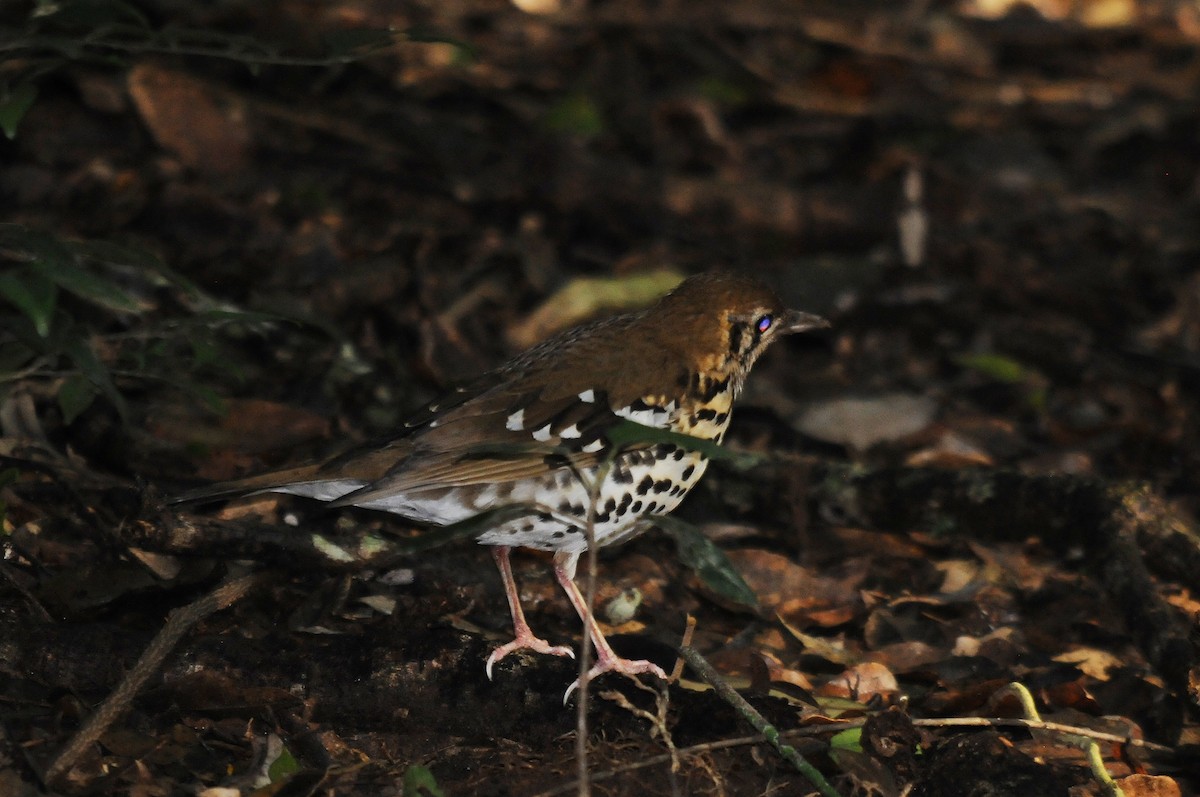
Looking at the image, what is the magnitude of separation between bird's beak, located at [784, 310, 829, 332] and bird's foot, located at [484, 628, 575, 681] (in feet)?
4.70

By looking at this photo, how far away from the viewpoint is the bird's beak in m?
4.81

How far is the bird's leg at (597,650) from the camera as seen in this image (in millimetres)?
3869

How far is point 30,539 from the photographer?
3975 mm

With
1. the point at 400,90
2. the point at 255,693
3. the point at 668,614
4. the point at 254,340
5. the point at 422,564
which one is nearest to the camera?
the point at 255,693

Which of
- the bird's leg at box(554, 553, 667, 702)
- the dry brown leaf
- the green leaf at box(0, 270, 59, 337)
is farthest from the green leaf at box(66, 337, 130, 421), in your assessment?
the dry brown leaf

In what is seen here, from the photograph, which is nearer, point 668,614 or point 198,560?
point 198,560

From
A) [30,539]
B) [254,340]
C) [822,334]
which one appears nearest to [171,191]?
[254,340]

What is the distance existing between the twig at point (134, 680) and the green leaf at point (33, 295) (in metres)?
0.81

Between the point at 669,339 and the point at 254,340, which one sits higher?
the point at 669,339

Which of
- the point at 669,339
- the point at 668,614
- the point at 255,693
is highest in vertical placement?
the point at 669,339

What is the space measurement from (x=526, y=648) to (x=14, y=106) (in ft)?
6.93

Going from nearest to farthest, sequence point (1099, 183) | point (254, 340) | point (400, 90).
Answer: point (254, 340) < point (400, 90) < point (1099, 183)

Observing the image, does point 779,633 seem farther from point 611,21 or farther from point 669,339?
point 611,21

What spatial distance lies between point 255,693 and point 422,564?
84 cm
